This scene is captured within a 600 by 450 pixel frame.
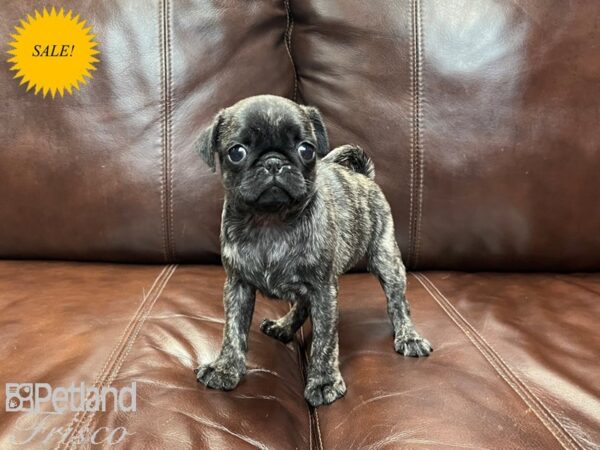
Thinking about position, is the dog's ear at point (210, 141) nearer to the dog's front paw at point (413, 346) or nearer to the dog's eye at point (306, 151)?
the dog's eye at point (306, 151)

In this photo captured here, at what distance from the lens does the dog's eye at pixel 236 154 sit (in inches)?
46.6

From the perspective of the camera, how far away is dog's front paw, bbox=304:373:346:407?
1.18 metres

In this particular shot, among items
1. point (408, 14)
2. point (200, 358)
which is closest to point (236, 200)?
point (200, 358)

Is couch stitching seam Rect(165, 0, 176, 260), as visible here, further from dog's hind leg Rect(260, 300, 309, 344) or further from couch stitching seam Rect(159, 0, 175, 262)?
dog's hind leg Rect(260, 300, 309, 344)

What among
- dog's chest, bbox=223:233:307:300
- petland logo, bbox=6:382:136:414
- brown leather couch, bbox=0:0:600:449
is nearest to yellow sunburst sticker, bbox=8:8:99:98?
brown leather couch, bbox=0:0:600:449

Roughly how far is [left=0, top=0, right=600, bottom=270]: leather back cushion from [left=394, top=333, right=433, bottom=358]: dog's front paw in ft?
1.72

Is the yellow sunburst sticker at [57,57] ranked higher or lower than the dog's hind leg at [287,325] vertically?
higher

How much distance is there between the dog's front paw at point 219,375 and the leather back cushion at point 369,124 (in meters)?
0.68

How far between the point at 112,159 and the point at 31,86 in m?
0.35

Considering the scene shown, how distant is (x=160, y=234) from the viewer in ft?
5.90

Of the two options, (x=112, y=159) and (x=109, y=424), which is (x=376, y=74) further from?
(x=109, y=424)

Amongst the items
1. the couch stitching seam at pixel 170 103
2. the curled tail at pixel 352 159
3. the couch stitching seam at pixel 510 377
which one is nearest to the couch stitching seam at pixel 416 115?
the curled tail at pixel 352 159

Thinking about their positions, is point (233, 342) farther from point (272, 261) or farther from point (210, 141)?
point (210, 141)

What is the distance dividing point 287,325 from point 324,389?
0.30 m
